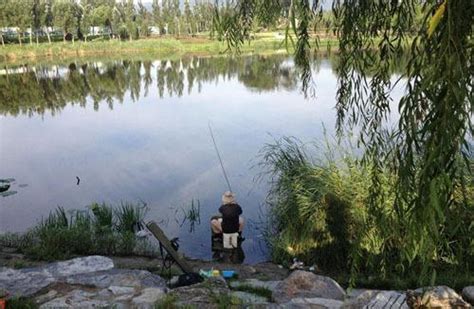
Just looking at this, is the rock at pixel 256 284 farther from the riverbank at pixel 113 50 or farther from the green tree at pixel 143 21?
the green tree at pixel 143 21

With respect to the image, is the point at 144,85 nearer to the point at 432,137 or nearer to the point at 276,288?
the point at 276,288

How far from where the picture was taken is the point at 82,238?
805 cm

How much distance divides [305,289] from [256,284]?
95cm

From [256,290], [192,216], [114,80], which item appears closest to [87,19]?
[114,80]

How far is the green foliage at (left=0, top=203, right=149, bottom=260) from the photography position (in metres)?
7.62

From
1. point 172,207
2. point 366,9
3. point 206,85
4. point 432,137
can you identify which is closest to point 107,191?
point 172,207

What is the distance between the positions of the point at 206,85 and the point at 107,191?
20.7 meters

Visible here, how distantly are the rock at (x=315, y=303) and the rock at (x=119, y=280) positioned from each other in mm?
1636

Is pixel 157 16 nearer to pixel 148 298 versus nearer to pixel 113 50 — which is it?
pixel 113 50

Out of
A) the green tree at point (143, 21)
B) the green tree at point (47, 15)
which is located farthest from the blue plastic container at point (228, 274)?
the green tree at point (143, 21)

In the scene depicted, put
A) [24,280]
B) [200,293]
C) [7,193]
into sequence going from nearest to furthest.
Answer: [200,293] < [24,280] < [7,193]

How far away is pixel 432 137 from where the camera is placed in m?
1.39

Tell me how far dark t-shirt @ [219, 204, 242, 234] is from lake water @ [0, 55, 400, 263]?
630mm

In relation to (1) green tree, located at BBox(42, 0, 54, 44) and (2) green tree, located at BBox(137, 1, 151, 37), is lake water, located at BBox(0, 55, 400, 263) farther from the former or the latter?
(2) green tree, located at BBox(137, 1, 151, 37)
